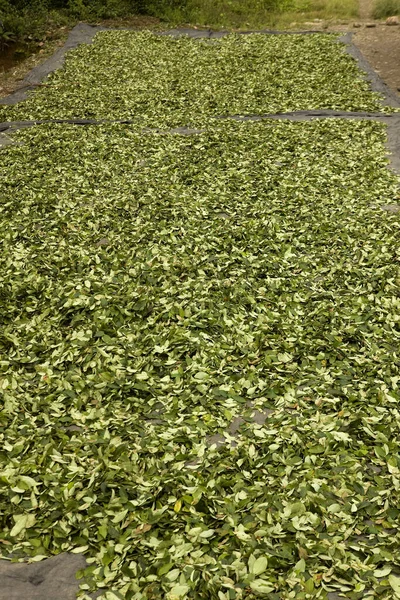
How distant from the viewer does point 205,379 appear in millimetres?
4652

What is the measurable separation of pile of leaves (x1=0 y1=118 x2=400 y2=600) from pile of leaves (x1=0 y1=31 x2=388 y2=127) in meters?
3.36

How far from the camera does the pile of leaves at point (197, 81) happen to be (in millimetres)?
11180

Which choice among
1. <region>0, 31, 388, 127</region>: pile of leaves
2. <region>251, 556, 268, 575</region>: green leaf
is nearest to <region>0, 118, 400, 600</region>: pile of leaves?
<region>251, 556, 268, 575</region>: green leaf

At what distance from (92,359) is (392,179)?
238 inches

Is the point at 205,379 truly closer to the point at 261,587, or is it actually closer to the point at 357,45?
the point at 261,587

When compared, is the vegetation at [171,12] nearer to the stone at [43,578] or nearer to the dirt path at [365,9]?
the dirt path at [365,9]

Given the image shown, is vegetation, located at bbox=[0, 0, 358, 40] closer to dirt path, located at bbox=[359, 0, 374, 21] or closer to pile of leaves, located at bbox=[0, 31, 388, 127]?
dirt path, located at bbox=[359, 0, 374, 21]

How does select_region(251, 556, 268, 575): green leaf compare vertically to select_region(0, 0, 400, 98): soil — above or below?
below

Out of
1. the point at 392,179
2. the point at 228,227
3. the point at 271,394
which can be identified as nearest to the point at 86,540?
the point at 271,394

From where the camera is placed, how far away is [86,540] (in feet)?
11.3

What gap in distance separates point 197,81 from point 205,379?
1051 cm

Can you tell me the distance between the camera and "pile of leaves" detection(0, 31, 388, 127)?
11180mm

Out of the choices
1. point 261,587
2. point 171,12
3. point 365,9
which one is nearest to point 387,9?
point 365,9

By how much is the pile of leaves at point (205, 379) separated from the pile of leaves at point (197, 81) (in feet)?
11.0
